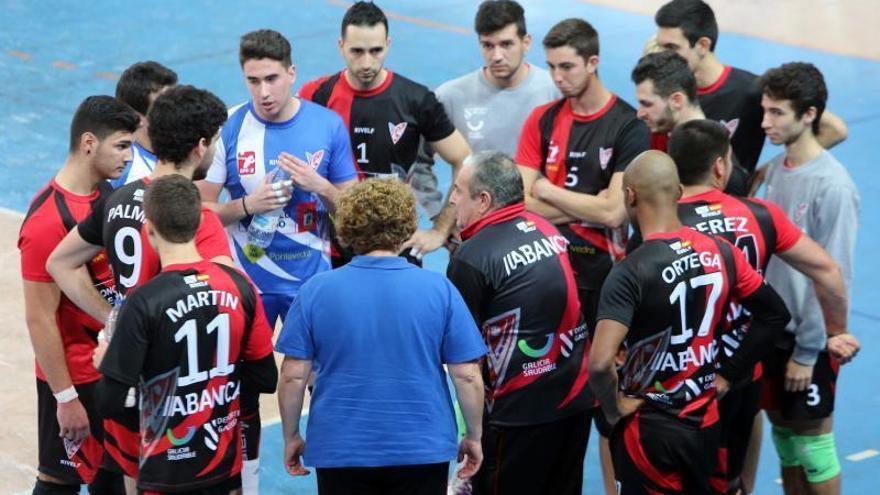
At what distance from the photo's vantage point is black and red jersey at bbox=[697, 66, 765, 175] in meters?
7.90

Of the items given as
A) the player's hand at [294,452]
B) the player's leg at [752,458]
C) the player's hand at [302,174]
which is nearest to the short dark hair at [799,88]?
the player's leg at [752,458]

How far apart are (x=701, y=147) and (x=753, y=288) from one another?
28.2 inches

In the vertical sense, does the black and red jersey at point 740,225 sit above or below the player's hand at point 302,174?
below

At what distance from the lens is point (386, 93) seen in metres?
8.02

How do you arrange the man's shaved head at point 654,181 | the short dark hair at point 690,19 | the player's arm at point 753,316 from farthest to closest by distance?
the short dark hair at point 690,19
the player's arm at point 753,316
the man's shaved head at point 654,181

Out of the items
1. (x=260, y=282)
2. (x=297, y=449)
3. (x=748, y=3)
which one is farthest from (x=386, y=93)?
(x=748, y=3)

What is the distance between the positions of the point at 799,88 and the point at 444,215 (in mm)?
2276

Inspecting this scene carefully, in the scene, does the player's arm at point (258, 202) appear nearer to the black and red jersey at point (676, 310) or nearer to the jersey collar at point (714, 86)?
the black and red jersey at point (676, 310)

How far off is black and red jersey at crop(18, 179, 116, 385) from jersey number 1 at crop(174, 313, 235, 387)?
101 centimetres

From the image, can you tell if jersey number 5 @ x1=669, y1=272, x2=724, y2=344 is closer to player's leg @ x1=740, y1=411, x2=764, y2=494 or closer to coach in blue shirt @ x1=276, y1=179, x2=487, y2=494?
coach in blue shirt @ x1=276, y1=179, x2=487, y2=494

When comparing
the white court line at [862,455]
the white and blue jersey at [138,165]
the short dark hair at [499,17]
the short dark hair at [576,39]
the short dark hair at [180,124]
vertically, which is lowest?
the white court line at [862,455]

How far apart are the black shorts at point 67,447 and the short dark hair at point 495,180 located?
2205mm

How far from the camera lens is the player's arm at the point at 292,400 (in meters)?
5.45

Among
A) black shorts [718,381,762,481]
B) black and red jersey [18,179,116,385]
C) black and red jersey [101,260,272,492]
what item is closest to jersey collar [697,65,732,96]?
black shorts [718,381,762,481]
